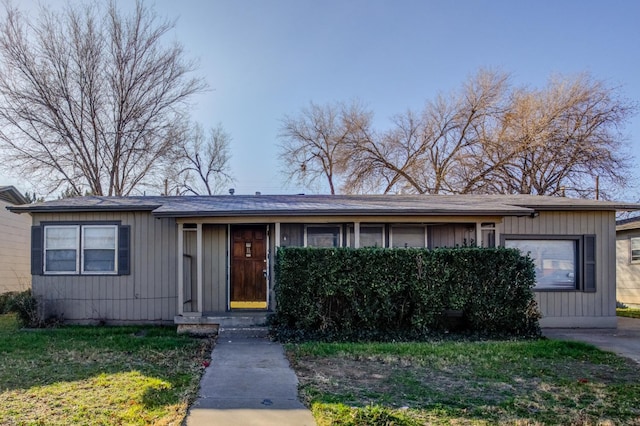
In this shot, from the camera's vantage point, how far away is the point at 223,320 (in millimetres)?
8031

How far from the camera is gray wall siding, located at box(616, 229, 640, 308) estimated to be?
1414cm

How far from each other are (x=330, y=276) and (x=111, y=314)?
A: 5.05m

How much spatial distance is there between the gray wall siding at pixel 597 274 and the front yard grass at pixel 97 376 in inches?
276

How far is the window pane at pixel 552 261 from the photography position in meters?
9.12

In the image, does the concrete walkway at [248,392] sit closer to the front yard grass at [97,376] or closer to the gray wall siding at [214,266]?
the front yard grass at [97,376]

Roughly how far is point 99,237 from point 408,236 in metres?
6.81

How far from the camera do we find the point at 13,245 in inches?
534

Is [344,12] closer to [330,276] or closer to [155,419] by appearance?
[330,276]

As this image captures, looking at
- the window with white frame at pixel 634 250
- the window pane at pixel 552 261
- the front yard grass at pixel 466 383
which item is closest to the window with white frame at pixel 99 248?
the front yard grass at pixel 466 383

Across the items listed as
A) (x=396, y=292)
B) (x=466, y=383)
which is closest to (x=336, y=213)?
(x=396, y=292)

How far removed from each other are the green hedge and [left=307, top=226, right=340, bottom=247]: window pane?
5.94ft

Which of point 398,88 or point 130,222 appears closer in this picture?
point 130,222

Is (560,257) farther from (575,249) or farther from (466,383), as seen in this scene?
(466,383)

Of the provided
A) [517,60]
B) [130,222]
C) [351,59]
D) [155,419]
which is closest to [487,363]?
[155,419]
